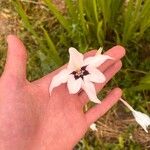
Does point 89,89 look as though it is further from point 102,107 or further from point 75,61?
point 102,107

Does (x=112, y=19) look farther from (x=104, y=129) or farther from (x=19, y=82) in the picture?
(x=19, y=82)

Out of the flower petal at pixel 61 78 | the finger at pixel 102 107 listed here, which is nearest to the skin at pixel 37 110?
the finger at pixel 102 107

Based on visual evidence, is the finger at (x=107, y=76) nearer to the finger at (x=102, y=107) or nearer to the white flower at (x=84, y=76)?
the finger at (x=102, y=107)

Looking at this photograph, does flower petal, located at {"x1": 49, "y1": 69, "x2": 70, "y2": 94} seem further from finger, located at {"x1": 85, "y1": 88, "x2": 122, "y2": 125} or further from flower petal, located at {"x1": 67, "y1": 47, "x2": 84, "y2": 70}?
finger, located at {"x1": 85, "y1": 88, "x2": 122, "y2": 125}

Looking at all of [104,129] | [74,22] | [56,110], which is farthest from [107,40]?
[56,110]

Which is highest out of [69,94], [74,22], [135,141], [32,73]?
[74,22]

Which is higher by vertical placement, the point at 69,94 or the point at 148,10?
the point at 148,10

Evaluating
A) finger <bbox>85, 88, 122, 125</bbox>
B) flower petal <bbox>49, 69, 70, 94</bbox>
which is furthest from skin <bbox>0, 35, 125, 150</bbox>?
flower petal <bbox>49, 69, 70, 94</bbox>
